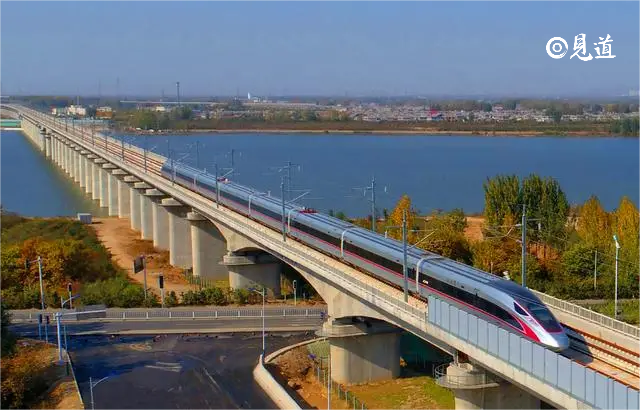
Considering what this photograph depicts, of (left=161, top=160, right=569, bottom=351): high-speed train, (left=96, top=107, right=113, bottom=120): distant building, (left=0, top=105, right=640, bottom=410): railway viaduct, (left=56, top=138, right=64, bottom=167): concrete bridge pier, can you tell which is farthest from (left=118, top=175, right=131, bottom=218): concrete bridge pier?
(left=96, top=107, right=113, bottom=120): distant building

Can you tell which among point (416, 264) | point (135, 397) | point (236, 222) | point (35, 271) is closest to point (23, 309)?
point (35, 271)

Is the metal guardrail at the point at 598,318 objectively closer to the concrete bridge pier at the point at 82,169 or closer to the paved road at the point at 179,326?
the paved road at the point at 179,326

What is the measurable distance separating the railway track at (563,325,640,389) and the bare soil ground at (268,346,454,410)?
220 inches

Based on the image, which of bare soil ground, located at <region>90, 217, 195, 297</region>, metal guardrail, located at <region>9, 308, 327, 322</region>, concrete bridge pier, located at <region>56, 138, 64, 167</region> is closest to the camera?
metal guardrail, located at <region>9, 308, 327, 322</region>

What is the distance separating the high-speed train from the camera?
15.5 meters

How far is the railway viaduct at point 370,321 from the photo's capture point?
1349 cm

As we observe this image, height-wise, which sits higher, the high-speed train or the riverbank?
the high-speed train

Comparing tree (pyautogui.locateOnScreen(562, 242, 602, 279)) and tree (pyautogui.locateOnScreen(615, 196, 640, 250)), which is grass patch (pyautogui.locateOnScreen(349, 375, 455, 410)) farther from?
tree (pyautogui.locateOnScreen(615, 196, 640, 250))

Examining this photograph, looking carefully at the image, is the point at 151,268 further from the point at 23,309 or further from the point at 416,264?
the point at 416,264

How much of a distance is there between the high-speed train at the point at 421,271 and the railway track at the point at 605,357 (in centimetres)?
A: 53

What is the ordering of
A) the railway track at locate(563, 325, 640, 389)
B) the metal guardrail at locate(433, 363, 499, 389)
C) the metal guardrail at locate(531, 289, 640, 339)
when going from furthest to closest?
the metal guardrail at locate(433, 363, 499, 389)
the metal guardrail at locate(531, 289, 640, 339)
the railway track at locate(563, 325, 640, 389)

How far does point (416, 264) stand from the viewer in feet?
65.4

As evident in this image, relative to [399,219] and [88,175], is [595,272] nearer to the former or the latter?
[399,219]

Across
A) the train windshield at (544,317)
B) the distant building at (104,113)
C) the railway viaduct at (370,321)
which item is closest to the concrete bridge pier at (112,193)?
the railway viaduct at (370,321)
